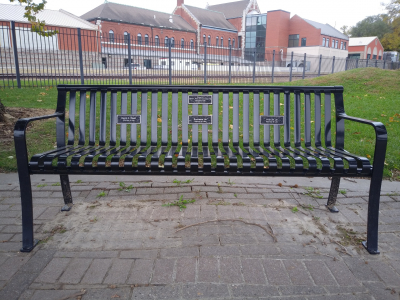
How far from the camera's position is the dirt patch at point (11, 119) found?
Answer: 5.50m

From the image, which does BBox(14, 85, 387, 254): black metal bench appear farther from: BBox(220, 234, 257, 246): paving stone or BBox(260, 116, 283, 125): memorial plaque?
BBox(220, 234, 257, 246): paving stone

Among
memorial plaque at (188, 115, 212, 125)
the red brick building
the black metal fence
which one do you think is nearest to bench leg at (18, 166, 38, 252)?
memorial plaque at (188, 115, 212, 125)

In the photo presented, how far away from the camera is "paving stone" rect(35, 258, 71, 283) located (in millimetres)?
2223

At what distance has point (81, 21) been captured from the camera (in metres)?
44.6

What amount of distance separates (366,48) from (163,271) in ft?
238

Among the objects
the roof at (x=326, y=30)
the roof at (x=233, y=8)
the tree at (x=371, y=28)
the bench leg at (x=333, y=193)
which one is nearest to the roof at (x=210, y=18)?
the roof at (x=233, y=8)

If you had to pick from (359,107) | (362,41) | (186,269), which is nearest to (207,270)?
(186,269)

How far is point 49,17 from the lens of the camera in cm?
4200

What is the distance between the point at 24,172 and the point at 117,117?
95 cm

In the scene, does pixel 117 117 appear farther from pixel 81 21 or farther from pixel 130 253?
pixel 81 21

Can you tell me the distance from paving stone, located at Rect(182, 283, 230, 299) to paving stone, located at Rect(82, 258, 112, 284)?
1.91 ft

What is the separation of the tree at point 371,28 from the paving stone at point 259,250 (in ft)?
275

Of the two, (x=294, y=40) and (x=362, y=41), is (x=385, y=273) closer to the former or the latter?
(x=294, y=40)

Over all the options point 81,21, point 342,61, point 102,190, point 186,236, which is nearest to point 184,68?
point 102,190
